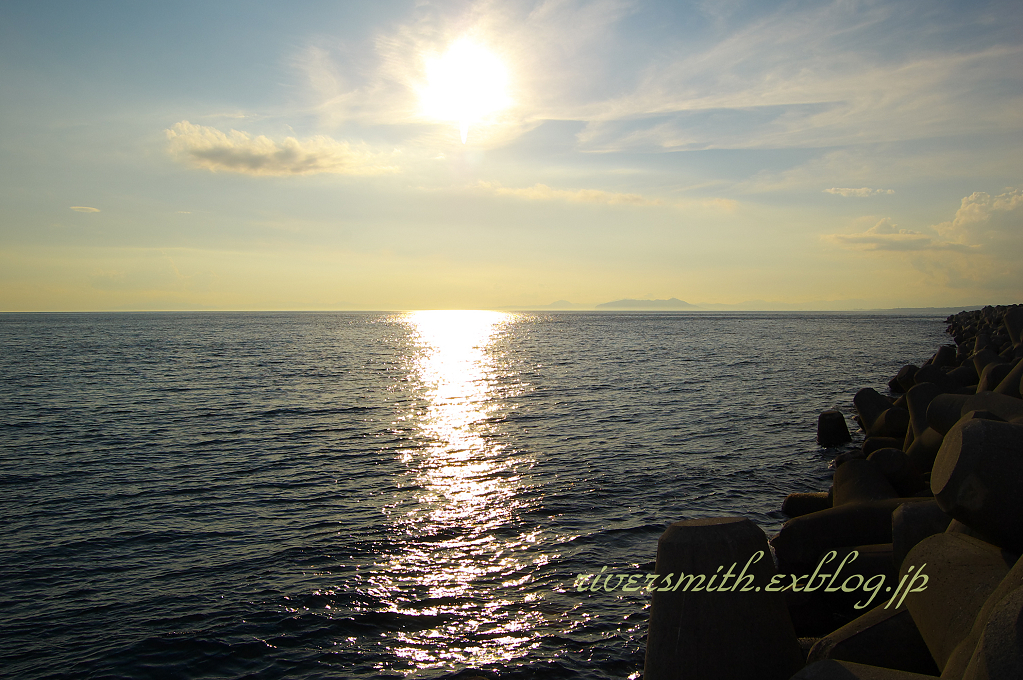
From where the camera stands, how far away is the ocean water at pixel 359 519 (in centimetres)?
812

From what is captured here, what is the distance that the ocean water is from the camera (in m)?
8.12

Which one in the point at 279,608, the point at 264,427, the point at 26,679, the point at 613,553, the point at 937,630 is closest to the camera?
the point at 937,630

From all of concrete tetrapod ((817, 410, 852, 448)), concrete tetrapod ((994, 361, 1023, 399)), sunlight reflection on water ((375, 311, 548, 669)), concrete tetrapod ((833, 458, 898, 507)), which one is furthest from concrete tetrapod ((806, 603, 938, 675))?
concrete tetrapod ((817, 410, 852, 448))

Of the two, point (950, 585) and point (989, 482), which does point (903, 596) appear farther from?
point (989, 482)

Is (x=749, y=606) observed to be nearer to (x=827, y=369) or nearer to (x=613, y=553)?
(x=613, y=553)

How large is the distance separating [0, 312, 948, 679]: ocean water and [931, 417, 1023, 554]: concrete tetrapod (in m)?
4.18

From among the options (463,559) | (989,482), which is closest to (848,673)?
(989,482)

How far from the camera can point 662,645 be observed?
204 inches

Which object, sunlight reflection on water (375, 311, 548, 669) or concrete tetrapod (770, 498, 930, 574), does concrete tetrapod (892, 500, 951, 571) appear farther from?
sunlight reflection on water (375, 311, 548, 669)

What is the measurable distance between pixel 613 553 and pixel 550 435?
1052cm

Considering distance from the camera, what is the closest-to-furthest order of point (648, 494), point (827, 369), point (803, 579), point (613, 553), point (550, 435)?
point (803, 579) < point (613, 553) < point (648, 494) < point (550, 435) < point (827, 369)

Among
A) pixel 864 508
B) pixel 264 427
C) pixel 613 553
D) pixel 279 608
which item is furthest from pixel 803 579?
pixel 264 427

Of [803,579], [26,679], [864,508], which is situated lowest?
[26,679]

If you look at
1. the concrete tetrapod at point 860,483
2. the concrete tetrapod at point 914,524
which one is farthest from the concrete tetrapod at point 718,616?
the concrete tetrapod at point 860,483
